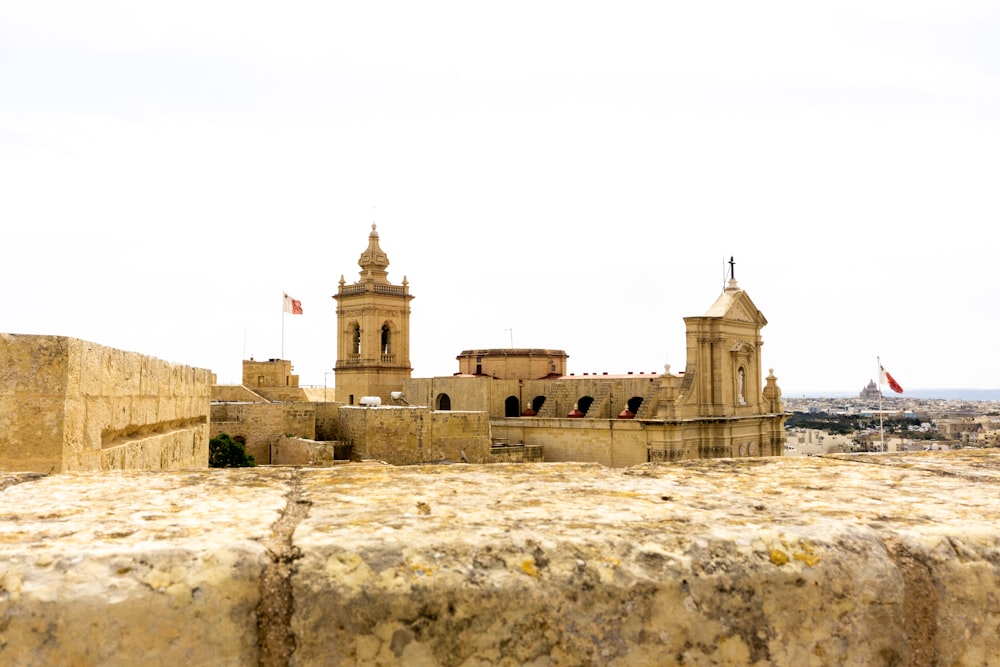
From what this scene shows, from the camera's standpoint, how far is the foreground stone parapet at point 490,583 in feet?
3.48

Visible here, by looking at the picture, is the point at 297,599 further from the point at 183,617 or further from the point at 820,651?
the point at 820,651

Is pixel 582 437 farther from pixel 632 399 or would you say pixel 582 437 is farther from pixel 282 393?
pixel 282 393

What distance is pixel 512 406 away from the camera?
3319 cm

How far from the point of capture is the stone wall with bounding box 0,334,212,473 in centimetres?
296

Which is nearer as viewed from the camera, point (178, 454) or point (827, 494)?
point (827, 494)

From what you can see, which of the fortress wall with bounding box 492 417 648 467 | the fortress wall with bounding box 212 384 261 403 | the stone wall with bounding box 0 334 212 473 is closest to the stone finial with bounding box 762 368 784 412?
the fortress wall with bounding box 492 417 648 467

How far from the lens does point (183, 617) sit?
106 cm

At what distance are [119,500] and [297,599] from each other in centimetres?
63

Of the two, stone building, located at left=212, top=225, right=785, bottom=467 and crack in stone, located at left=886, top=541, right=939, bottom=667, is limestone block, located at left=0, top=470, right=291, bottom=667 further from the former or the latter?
stone building, located at left=212, top=225, right=785, bottom=467

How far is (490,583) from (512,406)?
32.2m

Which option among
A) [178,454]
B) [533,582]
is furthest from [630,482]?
[178,454]

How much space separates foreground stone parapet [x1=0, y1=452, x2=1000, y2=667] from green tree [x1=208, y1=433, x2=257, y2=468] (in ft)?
66.7

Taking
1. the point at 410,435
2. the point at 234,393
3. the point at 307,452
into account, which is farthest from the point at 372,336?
the point at 307,452

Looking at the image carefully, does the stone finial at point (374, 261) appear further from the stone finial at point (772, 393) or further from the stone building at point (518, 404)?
the stone finial at point (772, 393)
